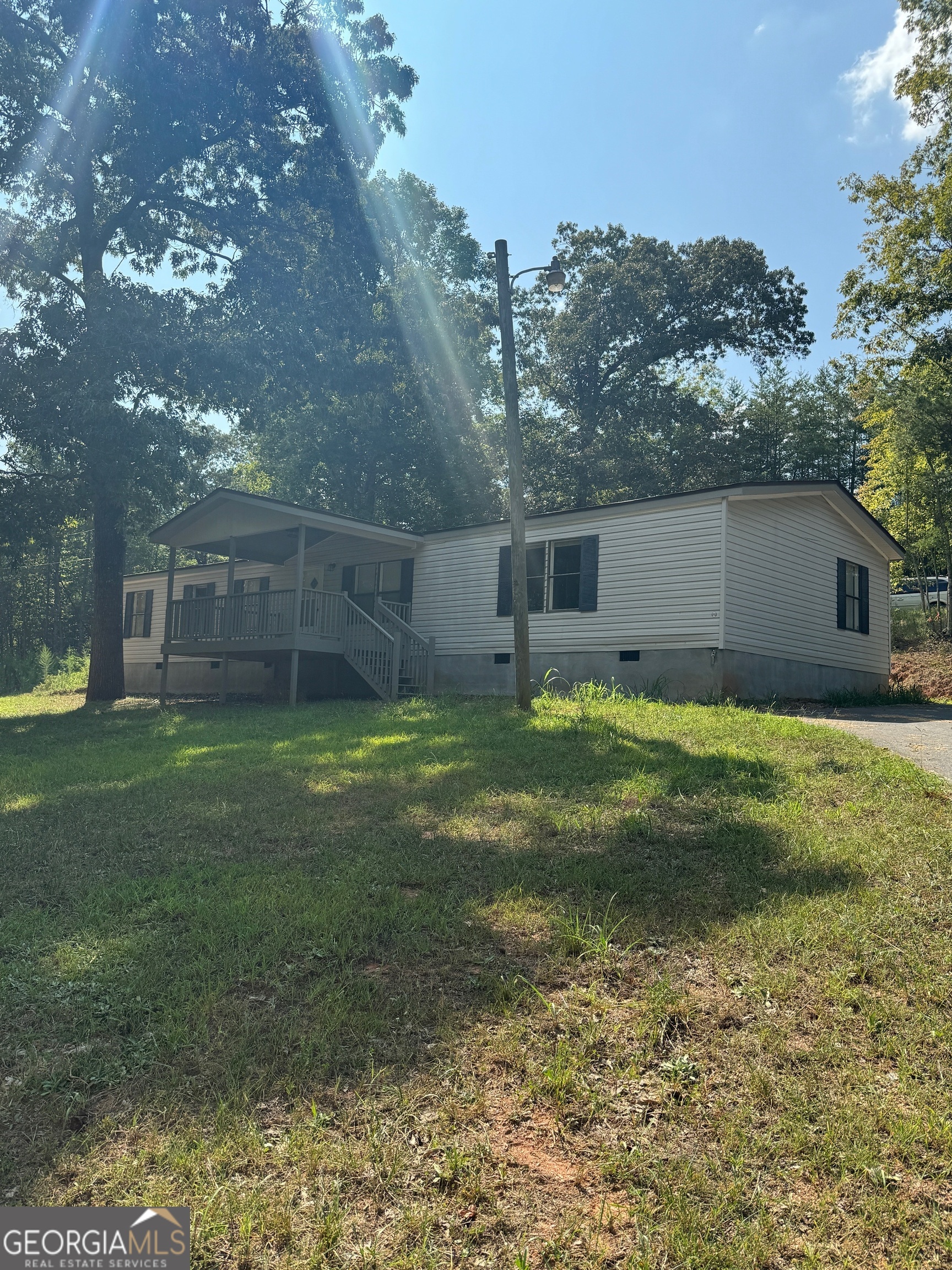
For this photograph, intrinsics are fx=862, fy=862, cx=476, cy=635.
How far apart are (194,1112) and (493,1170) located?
1066mm

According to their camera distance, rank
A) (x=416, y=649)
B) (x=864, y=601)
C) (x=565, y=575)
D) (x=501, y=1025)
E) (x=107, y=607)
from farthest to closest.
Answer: (x=107, y=607) < (x=864, y=601) < (x=416, y=649) < (x=565, y=575) < (x=501, y=1025)

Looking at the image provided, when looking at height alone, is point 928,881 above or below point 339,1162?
above

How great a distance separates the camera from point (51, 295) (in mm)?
18641

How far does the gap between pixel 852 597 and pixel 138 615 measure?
19926mm

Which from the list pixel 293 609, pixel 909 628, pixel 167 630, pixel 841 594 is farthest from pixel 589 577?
pixel 909 628

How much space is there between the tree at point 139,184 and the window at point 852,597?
504 inches

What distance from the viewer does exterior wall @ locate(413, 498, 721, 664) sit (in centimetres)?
1383

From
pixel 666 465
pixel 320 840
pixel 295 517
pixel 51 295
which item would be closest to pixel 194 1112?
pixel 320 840

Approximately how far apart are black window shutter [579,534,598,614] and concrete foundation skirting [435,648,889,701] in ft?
2.80

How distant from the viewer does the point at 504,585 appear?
1669 centimetres

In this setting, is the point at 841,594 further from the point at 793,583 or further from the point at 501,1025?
the point at 501,1025

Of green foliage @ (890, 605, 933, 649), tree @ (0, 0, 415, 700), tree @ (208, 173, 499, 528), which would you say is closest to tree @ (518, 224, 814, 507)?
tree @ (208, 173, 499, 528)

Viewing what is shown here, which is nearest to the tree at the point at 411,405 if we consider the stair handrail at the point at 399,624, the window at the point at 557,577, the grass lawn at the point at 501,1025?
the stair handrail at the point at 399,624

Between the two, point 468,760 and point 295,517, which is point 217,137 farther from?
point 468,760
